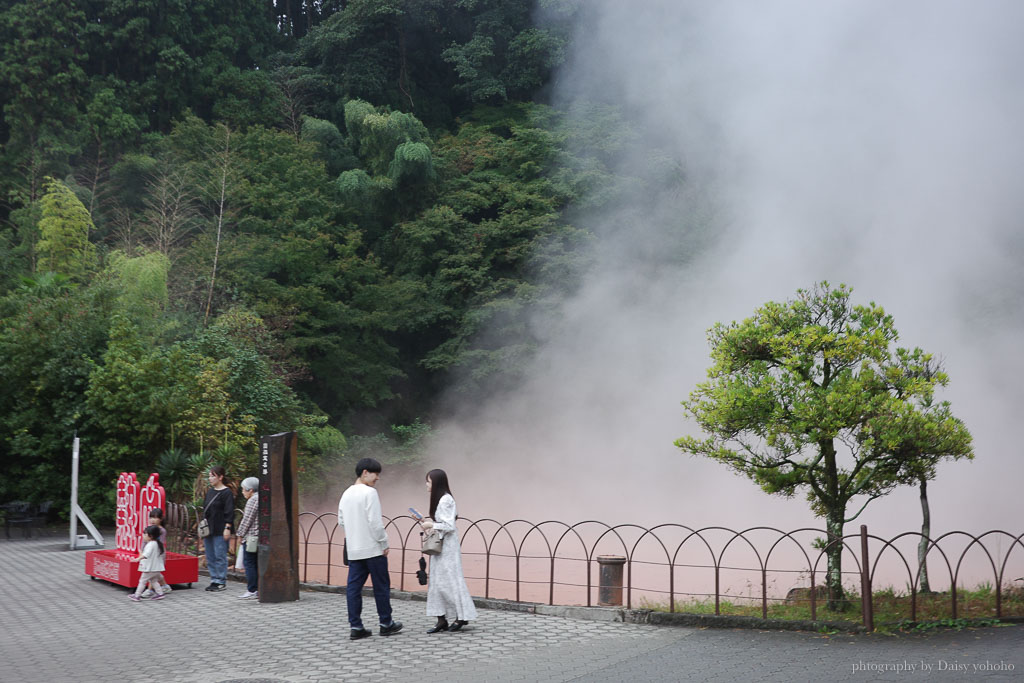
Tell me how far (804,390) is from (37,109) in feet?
94.0

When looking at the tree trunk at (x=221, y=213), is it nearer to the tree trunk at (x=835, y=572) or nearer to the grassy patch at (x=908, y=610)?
the grassy patch at (x=908, y=610)

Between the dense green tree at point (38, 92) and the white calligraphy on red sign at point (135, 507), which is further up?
the dense green tree at point (38, 92)

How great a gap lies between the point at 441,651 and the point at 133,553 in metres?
5.29

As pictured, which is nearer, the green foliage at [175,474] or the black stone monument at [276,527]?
the black stone monument at [276,527]

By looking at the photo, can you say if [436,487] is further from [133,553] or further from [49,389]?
[49,389]

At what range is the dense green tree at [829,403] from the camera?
734 cm

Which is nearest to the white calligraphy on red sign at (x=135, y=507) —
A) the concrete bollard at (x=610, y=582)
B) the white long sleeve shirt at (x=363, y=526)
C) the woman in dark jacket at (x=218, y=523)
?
the woman in dark jacket at (x=218, y=523)

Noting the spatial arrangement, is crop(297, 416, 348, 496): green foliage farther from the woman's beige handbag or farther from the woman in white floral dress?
the woman's beige handbag

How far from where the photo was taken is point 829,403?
735cm

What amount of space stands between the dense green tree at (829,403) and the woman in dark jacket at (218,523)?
5.02 m

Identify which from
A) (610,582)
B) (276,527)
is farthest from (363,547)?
(610,582)

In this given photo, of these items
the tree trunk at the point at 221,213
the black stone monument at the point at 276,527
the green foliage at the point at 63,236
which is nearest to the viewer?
the black stone monument at the point at 276,527

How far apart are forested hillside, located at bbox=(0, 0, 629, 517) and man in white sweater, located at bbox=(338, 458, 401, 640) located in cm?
957

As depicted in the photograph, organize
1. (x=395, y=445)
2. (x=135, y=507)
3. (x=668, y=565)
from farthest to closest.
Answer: (x=395, y=445)
(x=668, y=565)
(x=135, y=507)
